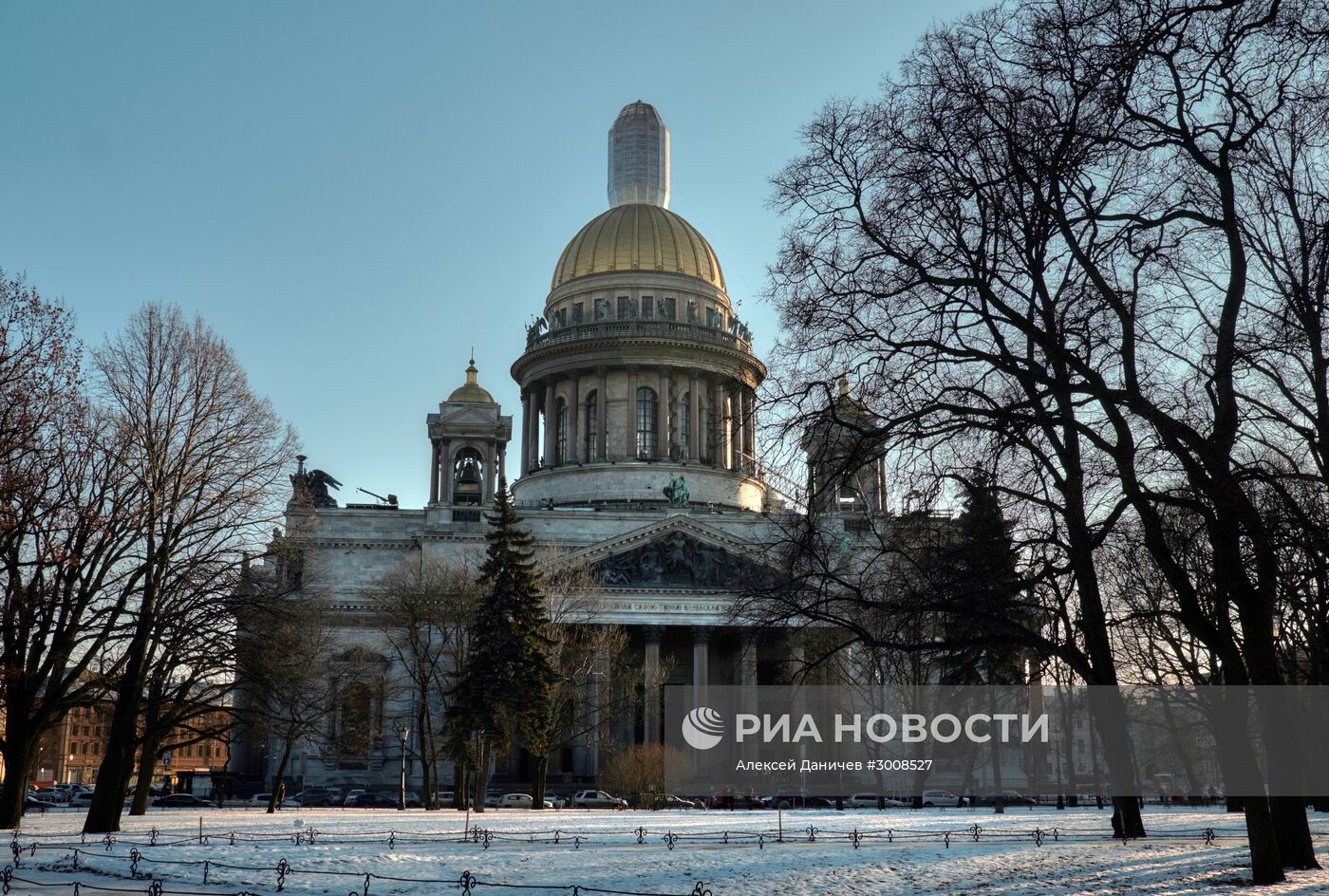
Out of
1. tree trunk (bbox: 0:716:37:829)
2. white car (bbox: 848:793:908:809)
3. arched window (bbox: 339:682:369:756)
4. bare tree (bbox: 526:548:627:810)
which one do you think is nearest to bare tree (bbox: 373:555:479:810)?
arched window (bbox: 339:682:369:756)

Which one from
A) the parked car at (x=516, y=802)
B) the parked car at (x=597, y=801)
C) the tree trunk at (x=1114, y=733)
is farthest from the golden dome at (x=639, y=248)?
the tree trunk at (x=1114, y=733)

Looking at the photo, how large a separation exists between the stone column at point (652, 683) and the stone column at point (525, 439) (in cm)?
2214

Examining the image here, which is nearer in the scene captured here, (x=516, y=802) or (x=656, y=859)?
(x=656, y=859)

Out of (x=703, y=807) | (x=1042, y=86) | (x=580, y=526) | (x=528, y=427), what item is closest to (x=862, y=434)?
(x=1042, y=86)

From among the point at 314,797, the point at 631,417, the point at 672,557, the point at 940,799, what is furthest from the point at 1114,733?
the point at 631,417

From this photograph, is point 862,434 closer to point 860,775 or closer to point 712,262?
point 860,775

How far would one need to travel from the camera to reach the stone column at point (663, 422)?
79375 mm

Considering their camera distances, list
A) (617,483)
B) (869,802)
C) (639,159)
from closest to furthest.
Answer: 1. (869,802)
2. (617,483)
3. (639,159)

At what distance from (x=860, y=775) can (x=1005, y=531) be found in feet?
149

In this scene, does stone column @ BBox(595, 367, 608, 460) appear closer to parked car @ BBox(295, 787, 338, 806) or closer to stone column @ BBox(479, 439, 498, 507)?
stone column @ BBox(479, 439, 498, 507)

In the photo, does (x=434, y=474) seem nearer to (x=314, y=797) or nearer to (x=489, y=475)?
(x=489, y=475)

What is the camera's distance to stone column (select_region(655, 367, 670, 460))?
79375mm

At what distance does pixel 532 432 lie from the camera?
8444 centimetres

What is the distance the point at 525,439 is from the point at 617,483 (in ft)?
33.6
